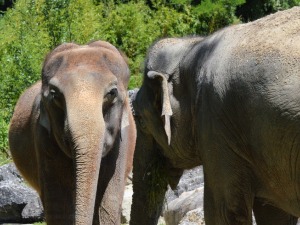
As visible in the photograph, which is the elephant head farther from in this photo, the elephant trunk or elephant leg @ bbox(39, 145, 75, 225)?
elephant leg @ bbox(39, 145, 75, 225)

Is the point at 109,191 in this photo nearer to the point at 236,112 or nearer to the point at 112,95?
the point at 112,95

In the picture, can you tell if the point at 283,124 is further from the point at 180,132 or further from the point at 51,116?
the point at 51,116

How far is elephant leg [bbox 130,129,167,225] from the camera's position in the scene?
24.5 ft

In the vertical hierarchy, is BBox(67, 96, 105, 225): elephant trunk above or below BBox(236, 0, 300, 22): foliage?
below

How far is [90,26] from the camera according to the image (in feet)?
54.3

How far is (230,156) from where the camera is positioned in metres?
6.27

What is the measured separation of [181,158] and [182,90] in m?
0.58

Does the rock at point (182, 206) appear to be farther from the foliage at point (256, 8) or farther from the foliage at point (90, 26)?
the foliage at point (256, 8)

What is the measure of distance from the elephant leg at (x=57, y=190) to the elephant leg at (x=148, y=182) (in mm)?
578

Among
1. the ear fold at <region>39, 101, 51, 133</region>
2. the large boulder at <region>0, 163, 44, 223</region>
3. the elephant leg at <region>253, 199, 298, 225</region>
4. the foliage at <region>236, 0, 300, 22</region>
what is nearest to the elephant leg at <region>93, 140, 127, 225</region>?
the ear fold at <region>39, 101, 51, 133</region>

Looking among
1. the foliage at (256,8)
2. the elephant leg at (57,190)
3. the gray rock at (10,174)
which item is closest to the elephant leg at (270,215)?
the elephant leg at (57,190)

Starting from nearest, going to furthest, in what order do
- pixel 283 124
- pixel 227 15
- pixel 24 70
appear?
1. pixel 283 124
2. pixel 24 70
3. pixel 227 15

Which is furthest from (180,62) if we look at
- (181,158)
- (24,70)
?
(24,70)

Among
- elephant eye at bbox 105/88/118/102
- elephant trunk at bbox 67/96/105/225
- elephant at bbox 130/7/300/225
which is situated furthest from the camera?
elephant eye at bbox 105/88/118/102
